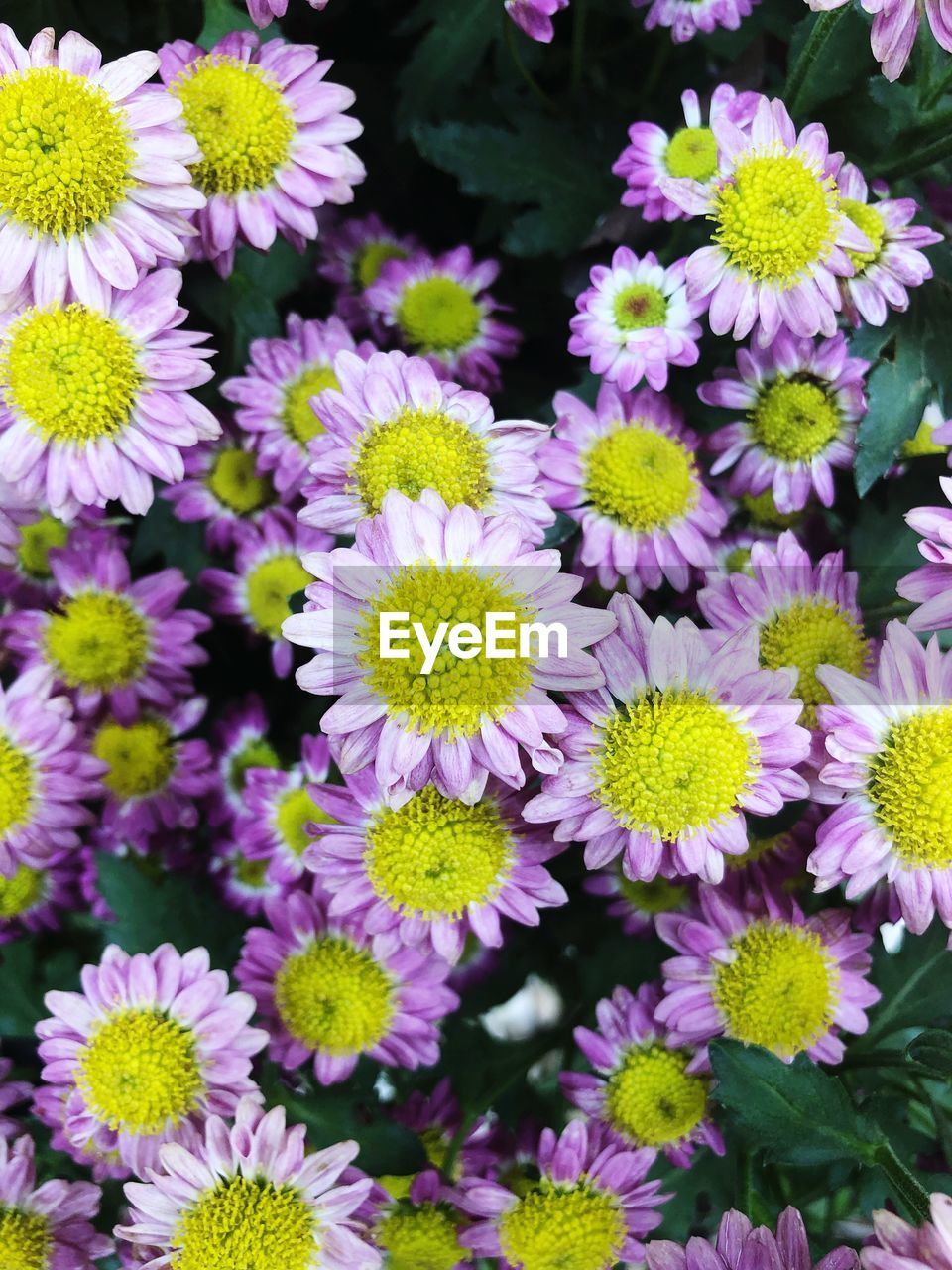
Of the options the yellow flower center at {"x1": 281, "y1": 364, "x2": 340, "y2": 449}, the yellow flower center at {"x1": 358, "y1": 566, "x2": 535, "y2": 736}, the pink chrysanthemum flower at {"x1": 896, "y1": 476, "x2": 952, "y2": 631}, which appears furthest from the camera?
the yellow flower center at {"x1": 281, "y1": 364, "x2": 340, "y2": 449}

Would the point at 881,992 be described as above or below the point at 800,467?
below

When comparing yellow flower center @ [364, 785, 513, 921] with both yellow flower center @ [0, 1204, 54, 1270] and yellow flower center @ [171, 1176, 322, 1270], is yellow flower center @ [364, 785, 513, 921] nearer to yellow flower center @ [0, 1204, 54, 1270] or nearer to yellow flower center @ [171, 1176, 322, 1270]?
yellow flower center @ [171, 1176, 322, 1270]

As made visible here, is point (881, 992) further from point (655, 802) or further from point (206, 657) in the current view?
point (206, 657)

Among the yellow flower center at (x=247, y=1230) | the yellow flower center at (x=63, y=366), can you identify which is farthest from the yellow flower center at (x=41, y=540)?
the yellow flower center at (x=247, y=1230)

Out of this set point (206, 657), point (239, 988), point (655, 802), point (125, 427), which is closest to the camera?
point (655, 802)

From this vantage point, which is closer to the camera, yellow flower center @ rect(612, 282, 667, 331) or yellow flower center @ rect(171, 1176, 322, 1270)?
yellow flower center @ rect(171, 1176, 322, 1270)

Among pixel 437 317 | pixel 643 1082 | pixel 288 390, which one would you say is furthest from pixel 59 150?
pixel 643 1082

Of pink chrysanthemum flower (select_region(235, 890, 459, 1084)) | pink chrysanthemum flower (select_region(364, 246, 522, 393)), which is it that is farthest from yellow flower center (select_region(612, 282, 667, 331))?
pink chrysanthemum flower (select_region(235, 890, 459, 1084))

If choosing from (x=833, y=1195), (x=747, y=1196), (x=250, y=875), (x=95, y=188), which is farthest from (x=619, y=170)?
(x=833, y=1195)
